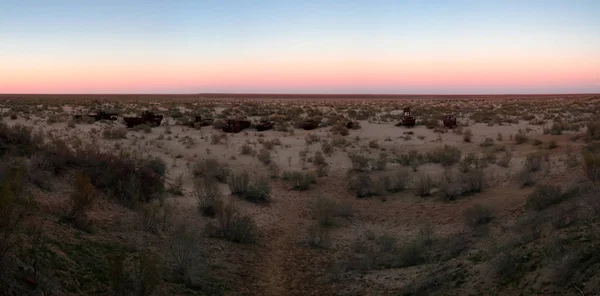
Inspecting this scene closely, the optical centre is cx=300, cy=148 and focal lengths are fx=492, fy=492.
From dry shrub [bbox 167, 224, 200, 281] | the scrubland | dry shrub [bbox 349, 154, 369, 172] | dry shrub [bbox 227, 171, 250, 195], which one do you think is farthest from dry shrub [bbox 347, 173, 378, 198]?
dry shrub [bbox 167, 224, 200, 281]

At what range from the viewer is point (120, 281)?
22.2 ft

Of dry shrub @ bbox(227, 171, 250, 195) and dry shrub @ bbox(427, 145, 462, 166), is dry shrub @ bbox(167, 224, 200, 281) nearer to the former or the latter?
dry shrub @ bbox(227, 171, 250, 195)

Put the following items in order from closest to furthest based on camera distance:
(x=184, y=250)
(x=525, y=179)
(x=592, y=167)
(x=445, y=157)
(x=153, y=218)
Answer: (x=184, y=250) < (x=153, y=218) < (x=592, y=167) < (x=525, y=179) < (x=445, y=157)

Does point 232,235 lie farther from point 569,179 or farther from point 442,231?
point 569,179

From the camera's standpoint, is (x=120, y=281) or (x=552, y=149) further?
(x=552, y=149)

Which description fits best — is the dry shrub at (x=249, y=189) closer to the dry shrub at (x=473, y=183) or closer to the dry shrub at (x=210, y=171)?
the dry shrub at (x=210, y=171)

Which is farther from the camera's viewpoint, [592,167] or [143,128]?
[143,128]

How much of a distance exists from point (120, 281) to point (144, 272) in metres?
0.50

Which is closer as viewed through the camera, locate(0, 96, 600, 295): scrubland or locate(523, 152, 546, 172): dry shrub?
locate(0, 96, 600, 295): scrubland

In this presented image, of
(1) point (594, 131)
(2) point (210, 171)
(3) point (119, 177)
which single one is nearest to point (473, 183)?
(2) point (210, 171)

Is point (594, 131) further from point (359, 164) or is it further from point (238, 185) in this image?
point (238, 185)

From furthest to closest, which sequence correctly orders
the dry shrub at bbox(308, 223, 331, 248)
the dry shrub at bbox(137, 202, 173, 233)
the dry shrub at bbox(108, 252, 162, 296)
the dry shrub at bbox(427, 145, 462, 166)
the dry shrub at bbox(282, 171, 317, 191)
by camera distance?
the dry shrub at bbox(427, 145, 462, 166) < the dry shrub at bbox(282, 171, 317, 191) < the dry shrub at bbox(308, 223, 331, 248) < the dry shrub at bbox(137, 202, 173, 233) < the dry shrub at bbox(108, 252, 162, 296)

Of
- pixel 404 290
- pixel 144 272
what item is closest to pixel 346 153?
pixel 404 290

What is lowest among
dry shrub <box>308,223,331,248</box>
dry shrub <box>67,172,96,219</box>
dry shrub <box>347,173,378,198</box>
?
dry shrub <box>308,223,331,248</box>
